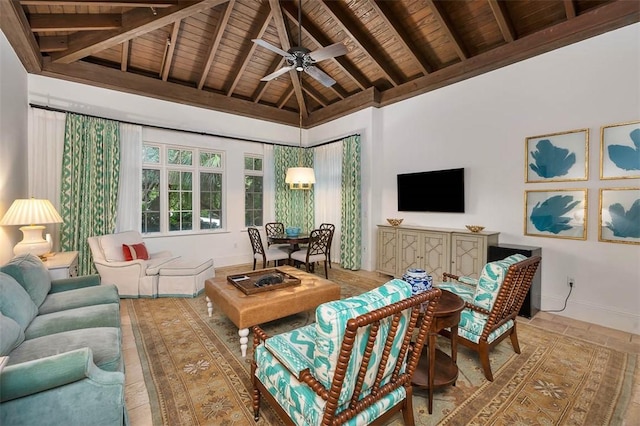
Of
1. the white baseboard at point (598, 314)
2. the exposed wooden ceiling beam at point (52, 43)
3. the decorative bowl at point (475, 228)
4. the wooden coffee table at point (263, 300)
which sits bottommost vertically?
the white baseboard at point (598, 314)

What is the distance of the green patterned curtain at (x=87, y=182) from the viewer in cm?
422

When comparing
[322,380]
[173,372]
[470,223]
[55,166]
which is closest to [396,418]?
[322,380]

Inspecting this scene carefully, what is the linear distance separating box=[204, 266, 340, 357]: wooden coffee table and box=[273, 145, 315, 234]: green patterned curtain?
11.3ft

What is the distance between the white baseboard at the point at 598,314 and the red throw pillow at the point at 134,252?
572cm

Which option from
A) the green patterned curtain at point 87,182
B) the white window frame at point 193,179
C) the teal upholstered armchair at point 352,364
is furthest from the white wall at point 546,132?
the green patterned curtain at point 87,182

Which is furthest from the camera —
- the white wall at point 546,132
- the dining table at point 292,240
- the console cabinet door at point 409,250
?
the dining table at point 292,240

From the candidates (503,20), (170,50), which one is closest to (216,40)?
(170,50)

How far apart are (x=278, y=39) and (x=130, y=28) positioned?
2185 mm

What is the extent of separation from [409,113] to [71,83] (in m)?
5.63

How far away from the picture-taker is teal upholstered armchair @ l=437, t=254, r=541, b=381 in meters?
2.08

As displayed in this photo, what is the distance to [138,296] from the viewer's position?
399 cm

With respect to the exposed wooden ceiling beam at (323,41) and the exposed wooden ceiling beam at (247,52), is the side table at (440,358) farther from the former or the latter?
the exposed wooden ceiling beam at (247,52)

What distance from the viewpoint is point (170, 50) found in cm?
445

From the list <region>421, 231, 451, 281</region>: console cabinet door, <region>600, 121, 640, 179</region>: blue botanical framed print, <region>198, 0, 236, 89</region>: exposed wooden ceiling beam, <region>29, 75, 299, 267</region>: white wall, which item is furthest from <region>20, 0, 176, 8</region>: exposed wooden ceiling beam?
<region>600, 121, 640, 179</region>: blue botanical framed print
